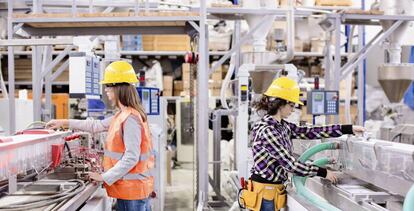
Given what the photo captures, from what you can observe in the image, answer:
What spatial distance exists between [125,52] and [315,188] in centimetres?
554

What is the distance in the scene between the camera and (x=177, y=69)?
867 centimetres

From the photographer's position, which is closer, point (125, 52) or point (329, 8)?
point (329, 8)

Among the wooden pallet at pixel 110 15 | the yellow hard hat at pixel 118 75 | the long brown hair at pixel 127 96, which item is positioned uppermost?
the wooden pallet at pixel 110 15

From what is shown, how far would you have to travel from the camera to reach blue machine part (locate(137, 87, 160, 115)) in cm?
430

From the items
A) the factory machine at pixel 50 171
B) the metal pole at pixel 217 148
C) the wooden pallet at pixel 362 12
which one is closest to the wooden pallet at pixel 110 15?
the factory machine at pixel 50 171

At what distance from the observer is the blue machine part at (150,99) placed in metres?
4.30

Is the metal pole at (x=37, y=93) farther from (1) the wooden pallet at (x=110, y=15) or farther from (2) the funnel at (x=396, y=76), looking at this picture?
(2) the funnel at (x=396, y=76)

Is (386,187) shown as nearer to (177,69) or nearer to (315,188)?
(315,188)

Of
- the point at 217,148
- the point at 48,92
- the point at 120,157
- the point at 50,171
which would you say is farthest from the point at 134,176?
the point at 217,148

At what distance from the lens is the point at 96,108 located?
166 inches

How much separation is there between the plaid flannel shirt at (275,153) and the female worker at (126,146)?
24.1 inches

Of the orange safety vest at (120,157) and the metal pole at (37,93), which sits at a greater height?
the metal pole at (37,93)

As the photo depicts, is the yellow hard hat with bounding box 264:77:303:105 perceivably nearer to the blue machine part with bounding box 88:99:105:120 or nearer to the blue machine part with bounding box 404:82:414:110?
the blue machine part with bounding box 88:99:105:120

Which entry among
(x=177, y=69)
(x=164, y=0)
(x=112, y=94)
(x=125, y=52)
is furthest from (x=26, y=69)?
(x=112, y=94)
